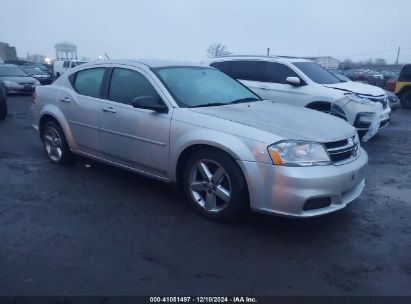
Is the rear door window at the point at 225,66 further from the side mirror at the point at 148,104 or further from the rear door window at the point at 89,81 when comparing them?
the side mirror at the point at 148,104

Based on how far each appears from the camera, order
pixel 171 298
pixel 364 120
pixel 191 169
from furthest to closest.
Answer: pixel 364 120 < pixel 191 169 < pixel 171 298

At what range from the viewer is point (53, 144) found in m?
5.67

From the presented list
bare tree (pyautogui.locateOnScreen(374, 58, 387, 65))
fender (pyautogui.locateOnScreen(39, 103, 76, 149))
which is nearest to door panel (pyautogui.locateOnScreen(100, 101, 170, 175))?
fender (pyautogui.locateOnScreen(39, 103, 76, 149))

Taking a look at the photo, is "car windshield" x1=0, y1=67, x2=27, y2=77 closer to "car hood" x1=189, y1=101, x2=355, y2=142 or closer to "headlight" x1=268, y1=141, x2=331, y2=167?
"car hood" x1=189, y1=101, x2=355, y2=142

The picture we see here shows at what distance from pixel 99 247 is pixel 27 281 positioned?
66 cm

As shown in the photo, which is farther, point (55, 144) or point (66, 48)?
point (66, 48)

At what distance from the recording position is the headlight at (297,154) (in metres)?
3.31

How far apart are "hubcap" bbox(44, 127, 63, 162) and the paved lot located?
0.62 meters

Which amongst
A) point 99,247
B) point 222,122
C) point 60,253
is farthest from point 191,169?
point 60,253

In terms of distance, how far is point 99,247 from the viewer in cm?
332

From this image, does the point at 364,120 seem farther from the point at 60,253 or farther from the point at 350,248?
the point at 60,253

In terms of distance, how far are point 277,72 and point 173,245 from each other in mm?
5612

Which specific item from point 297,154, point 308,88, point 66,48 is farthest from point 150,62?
point 66,48

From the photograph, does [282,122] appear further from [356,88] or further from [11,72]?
[11,72]
